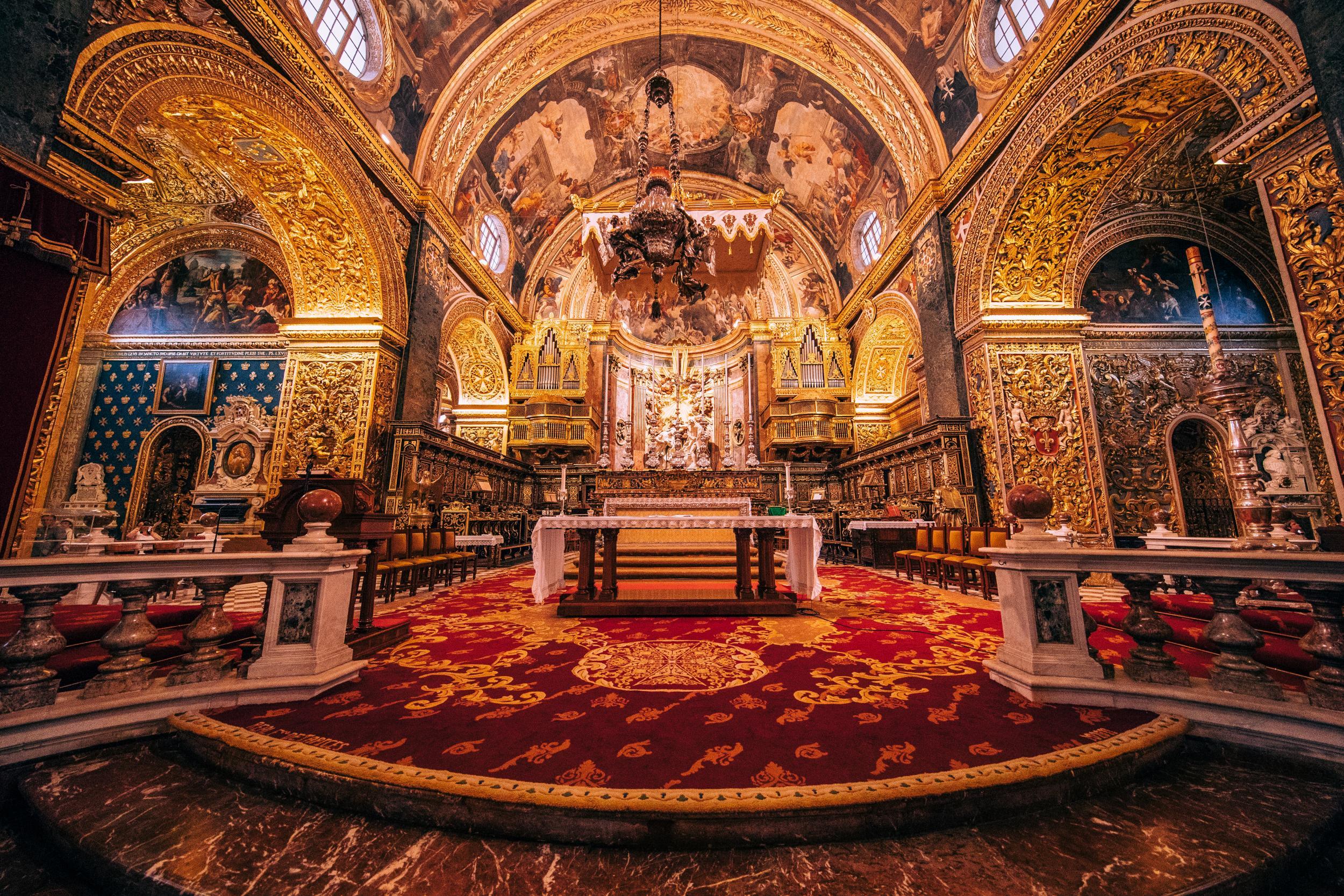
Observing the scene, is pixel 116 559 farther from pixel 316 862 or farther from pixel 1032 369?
pixel 1032 369

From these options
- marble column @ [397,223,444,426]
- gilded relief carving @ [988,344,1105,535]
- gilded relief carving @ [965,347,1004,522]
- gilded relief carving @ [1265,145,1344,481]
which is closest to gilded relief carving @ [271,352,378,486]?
marble column @ [397,223,444,426]

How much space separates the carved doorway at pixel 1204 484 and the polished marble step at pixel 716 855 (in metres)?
11.5

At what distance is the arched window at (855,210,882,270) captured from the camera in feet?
41.9

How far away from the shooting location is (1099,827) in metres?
1.69

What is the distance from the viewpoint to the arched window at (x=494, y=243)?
12945 millimetres

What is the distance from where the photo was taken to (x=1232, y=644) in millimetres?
2420

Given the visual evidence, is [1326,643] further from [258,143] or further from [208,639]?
[258,143]

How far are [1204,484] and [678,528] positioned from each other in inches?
472

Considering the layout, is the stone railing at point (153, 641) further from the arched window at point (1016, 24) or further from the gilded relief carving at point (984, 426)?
the arched window at point (1016, 24)

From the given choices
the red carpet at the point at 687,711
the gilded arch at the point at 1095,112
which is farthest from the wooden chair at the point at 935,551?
the gilded arch at the point at 1095,112

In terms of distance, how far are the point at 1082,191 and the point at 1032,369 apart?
9.99 ft

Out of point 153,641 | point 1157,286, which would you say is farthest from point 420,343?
point 1157,286

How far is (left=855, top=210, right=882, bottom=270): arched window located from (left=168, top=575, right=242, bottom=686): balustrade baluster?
14.0 metres

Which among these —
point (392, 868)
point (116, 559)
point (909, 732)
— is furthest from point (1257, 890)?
point (116, 559)
